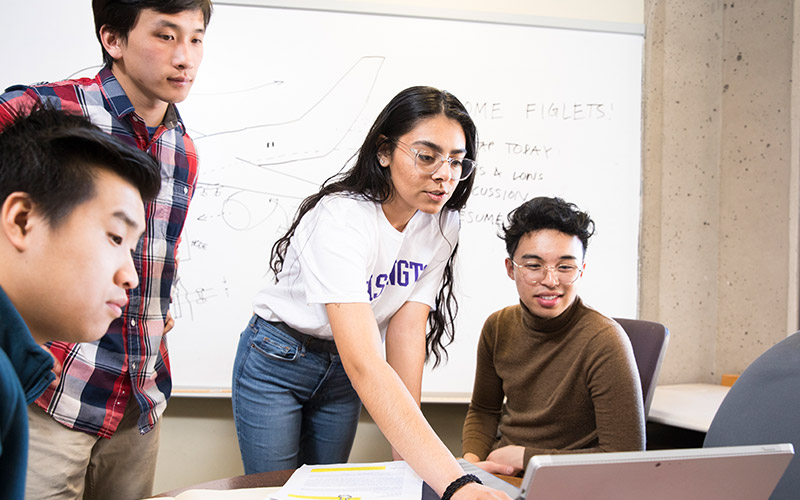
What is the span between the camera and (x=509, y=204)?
224cm

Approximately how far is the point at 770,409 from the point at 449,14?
5.62ft

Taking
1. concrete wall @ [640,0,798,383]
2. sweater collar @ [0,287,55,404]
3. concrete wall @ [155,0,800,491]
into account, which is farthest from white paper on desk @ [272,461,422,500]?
concrete wall @ [640,0,798,383]

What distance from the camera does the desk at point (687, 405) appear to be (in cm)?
174

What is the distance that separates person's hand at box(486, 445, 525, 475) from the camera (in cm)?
139

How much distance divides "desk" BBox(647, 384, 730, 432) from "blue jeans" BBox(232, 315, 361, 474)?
3.28ft

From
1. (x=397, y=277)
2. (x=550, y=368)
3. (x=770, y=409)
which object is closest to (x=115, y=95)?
(x=397, y=277)

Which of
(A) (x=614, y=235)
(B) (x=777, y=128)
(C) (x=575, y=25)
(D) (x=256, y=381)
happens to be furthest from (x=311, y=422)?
(B) (x=777, y=128)

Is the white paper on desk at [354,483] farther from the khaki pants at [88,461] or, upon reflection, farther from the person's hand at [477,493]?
the khaki pants at [88,461]

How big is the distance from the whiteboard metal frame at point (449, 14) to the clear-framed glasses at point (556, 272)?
1.14 meters

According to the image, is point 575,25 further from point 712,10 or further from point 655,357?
point 655,357

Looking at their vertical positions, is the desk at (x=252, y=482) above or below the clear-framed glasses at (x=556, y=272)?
below

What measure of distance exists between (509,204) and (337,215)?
117 cm

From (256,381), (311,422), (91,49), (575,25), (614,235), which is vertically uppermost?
(575,25)

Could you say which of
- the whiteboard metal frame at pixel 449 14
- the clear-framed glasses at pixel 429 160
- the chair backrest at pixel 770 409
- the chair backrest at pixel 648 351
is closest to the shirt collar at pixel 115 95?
the clear-framed glasses at pixel 429 160
